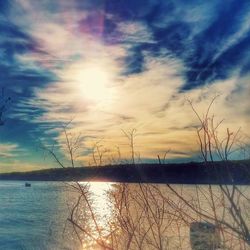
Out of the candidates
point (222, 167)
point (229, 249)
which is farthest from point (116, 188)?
point (222, 167)

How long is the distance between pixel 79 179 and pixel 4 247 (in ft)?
106

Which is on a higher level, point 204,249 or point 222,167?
point 222,167

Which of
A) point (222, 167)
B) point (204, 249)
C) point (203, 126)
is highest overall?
point (203, 126)

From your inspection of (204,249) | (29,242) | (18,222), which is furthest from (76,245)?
(18,222)

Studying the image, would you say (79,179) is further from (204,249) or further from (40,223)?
(40,223)

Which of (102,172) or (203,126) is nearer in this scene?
(203,126)

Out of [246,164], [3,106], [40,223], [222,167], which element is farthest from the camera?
[40,223]

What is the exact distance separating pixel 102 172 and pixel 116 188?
1184 mm

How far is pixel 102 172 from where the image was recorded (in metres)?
6.41

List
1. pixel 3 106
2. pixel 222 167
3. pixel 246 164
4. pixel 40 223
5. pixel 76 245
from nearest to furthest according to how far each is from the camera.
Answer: pixel 222 167
pixel 246 164
pixel 3 106
pixel 76 245
pixel 40 223

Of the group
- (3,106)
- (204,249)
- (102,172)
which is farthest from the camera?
(204,249)

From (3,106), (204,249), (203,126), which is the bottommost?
(204,249)

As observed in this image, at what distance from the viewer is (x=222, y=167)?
4543mm

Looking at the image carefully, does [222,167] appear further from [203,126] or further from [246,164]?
[246,164]
